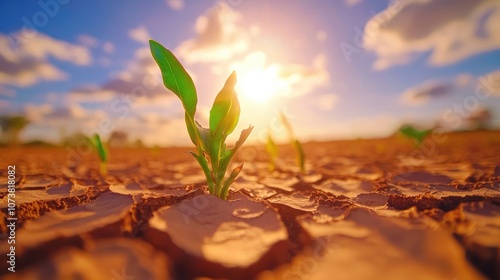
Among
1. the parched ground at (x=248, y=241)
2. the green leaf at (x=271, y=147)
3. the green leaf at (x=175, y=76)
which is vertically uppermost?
the green leaf at (x=175, y=76)

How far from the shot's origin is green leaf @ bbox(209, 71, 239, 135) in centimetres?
116

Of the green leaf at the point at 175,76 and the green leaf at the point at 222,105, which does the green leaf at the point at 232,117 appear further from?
the green leaf at the point at 175,76

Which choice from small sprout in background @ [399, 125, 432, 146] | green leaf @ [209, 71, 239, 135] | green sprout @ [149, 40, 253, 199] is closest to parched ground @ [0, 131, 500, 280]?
green sprout @ [149, 40, 253, 199]

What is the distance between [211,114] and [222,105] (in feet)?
0.21

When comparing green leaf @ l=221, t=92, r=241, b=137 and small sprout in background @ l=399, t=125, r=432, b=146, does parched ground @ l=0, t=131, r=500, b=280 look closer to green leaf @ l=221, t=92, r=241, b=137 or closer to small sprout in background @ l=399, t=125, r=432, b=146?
green leaf @ l=221, t=92, r=241, b=137

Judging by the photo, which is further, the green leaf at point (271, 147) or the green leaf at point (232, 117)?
the green leaf at point (271, 147)

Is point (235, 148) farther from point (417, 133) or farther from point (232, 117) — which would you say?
point (417, 133)

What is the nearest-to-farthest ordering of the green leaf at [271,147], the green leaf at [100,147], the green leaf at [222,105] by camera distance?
the green leaf at [222,105], the green leaf at [100,147], the green leaf at [271,147]

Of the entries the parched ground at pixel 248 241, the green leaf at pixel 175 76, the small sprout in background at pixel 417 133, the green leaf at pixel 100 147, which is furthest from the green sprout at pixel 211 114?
the small sprout in background at pixel 417 133

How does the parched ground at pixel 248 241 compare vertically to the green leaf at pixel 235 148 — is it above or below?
below

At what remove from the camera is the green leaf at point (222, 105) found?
1156 mm

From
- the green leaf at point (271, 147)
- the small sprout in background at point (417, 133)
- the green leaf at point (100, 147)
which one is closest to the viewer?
the green leaf at point (100, 147)

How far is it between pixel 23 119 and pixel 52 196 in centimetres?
1745

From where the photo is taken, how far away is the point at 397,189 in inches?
60.2
